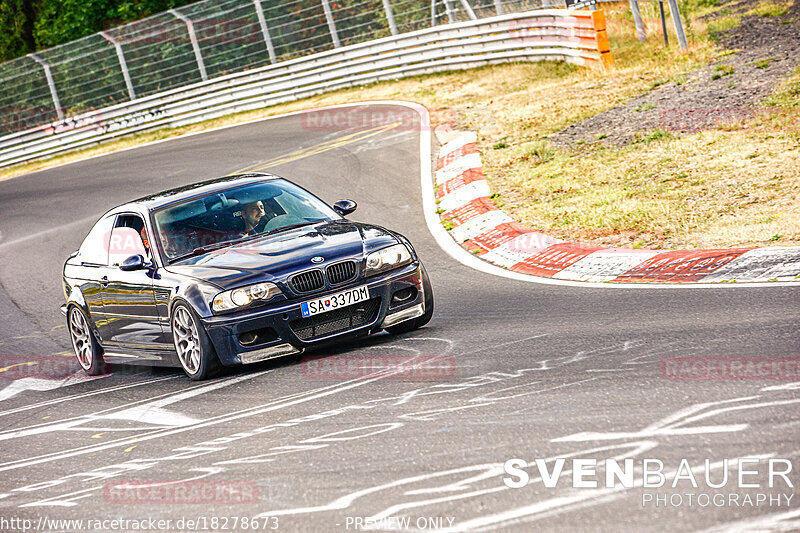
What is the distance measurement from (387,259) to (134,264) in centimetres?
198

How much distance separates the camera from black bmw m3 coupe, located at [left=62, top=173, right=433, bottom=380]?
7062 mm

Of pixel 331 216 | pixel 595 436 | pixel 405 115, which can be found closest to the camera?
pixel 595 436

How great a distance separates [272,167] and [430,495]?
14.1m

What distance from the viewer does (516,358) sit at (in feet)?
20.6

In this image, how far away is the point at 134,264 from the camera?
7828 millimetres

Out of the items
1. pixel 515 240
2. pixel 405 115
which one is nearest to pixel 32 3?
pixel 405 115

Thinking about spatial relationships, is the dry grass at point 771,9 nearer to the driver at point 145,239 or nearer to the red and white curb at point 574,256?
the red and white curb at point 574,256

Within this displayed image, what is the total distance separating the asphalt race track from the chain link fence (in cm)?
1805

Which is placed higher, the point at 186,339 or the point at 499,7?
the point at 499,7

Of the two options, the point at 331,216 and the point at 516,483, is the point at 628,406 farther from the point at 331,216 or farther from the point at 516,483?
the point at 331,216

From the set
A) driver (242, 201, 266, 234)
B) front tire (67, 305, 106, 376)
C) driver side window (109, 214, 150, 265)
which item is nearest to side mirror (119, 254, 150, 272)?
driver side window (109, 214, 150, 265)

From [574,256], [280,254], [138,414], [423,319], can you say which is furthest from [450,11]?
[138,414]

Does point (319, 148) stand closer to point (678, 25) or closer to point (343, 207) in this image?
point (678, 25)

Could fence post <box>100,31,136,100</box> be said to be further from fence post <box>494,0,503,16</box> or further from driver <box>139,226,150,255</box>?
driver <box>139,226,150,255</box>
